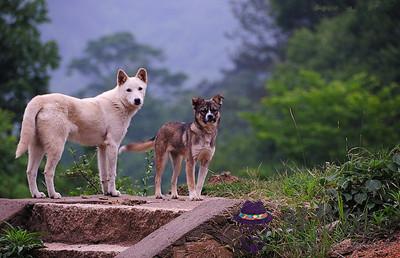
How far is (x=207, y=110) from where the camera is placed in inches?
349

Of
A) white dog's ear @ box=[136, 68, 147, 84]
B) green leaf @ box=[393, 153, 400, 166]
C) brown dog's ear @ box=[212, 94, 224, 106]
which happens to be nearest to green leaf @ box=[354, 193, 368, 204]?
green leaf @ box=[393, 153, 400, 166]

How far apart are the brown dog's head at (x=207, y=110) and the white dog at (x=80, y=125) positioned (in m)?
1.20

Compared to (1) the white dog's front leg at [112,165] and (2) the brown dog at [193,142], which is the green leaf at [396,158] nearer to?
(2) the brown dog at [193,142]

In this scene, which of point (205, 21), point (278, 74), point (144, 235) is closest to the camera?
point (144, 235)

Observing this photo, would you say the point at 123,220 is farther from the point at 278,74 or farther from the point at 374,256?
the point at 278,74

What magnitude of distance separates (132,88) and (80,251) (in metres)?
2.93

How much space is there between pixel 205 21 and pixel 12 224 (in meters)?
125

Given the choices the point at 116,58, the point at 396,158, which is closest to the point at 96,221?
the point at 396,158

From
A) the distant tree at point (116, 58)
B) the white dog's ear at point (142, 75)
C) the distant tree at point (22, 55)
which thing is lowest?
the distant tree at point (116, 58)

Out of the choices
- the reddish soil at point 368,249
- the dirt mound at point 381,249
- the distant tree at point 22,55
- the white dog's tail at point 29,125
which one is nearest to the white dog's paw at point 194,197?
the white dog's tail at point 29,125

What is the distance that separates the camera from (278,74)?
39.9m

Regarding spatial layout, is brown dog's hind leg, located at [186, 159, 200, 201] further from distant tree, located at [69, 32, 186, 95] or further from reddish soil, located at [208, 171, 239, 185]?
distant tree, located at [69, 32, 186, 95]

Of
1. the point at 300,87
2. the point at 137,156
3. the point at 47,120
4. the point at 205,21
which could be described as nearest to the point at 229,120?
the point at 137,156

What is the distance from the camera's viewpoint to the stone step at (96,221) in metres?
7.91
